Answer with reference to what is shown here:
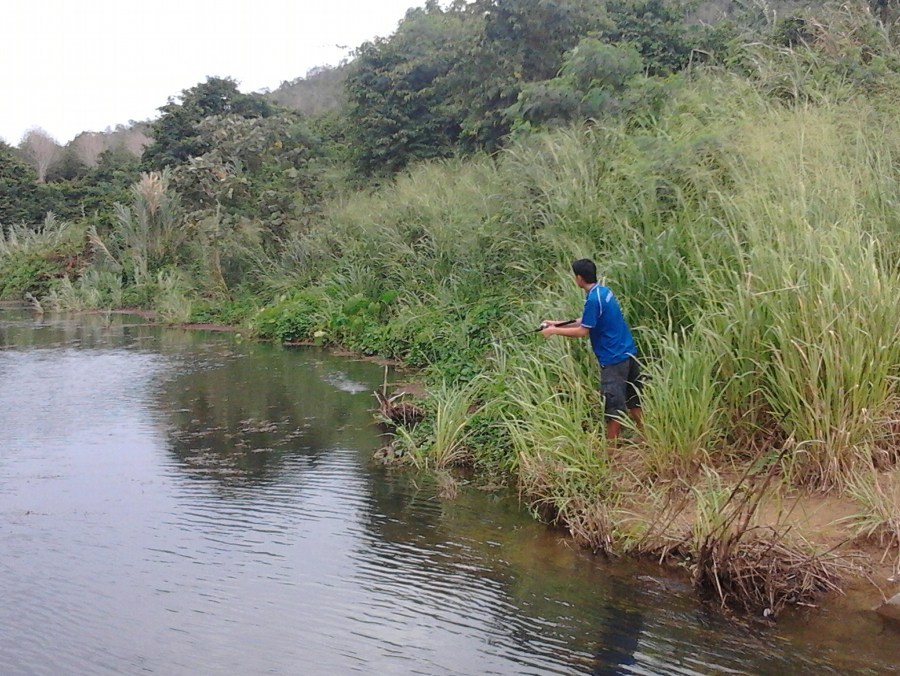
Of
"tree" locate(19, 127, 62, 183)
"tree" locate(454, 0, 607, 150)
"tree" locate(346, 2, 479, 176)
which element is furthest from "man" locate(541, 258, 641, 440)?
"tree" locate(19, 127, 62, 183)

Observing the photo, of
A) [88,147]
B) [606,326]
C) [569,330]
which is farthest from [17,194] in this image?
[606,326]

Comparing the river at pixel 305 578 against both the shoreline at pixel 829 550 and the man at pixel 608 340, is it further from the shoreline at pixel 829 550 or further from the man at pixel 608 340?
the man at pixel 608 340

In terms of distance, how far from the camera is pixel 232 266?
66.6 feet

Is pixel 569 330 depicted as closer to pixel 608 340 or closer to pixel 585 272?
pixel 608 340

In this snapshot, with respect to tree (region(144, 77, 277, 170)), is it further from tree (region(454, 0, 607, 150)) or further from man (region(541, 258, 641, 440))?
man (region(541, 258, 641, 440))

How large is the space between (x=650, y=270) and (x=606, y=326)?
1.12 metres

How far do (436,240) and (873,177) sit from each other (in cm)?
744

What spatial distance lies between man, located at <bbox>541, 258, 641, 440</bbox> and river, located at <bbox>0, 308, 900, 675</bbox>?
3.45 ft

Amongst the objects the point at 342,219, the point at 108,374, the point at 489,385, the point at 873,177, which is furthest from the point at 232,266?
the point at 873,177

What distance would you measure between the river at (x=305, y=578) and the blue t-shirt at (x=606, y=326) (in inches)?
53.2

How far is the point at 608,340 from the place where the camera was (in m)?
6.25

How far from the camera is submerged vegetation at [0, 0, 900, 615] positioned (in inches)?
209

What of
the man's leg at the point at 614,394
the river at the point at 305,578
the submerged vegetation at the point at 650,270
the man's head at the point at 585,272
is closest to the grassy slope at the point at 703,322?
the submerged vegetation at the point at 650,270

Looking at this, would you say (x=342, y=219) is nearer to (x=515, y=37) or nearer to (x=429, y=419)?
(x=515, y=37)
